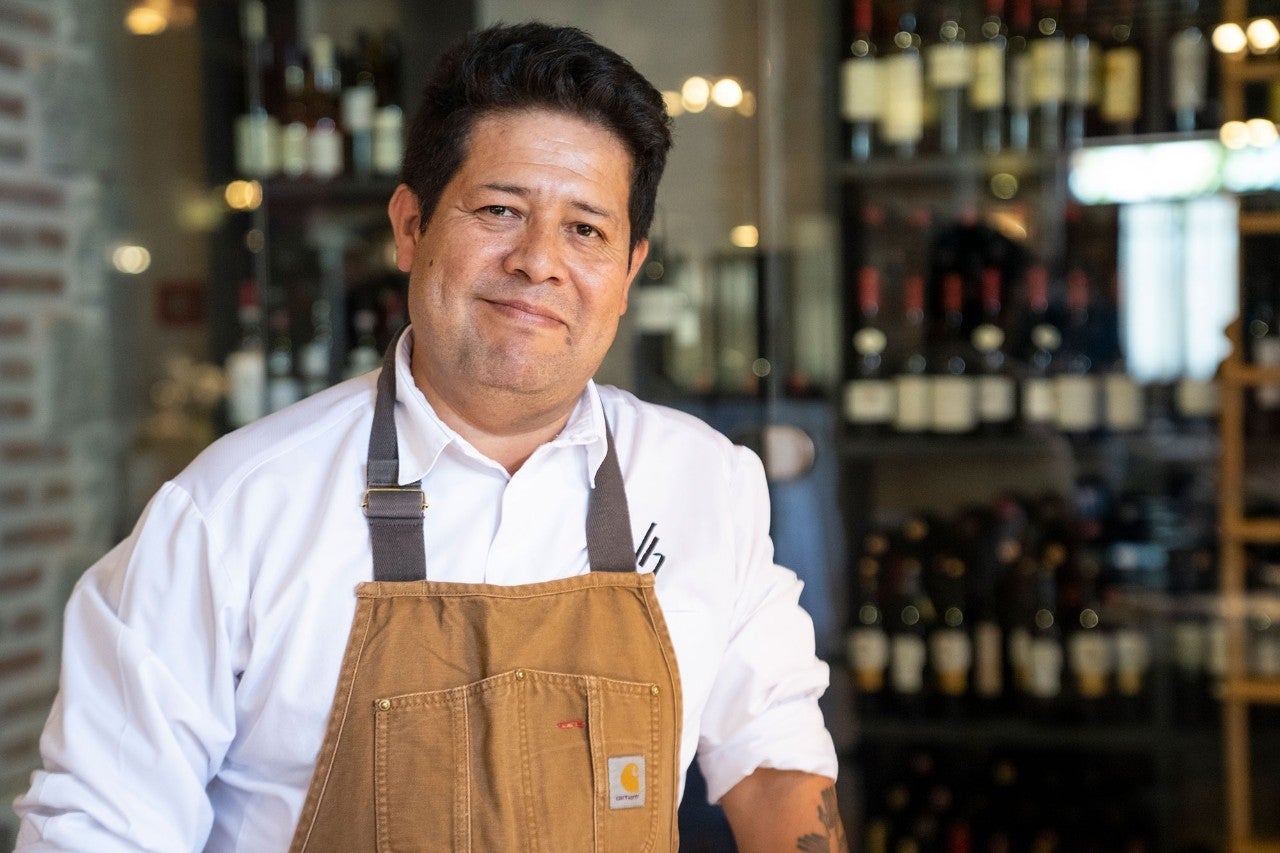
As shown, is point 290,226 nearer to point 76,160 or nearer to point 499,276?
point 76,160

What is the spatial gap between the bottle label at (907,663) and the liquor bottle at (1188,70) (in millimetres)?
1186

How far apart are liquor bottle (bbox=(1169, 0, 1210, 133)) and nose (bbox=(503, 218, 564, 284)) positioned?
175 cm

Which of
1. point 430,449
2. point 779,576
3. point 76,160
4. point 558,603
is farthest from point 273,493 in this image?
point 76,160

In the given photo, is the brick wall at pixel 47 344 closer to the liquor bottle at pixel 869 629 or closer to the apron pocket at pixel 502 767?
the apron pocket at pixel 502 767

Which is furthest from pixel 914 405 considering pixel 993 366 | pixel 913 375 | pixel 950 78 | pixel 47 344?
pixel 47 344

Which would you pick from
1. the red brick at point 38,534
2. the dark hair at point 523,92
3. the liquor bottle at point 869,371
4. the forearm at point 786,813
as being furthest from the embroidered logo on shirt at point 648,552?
the red brick at point 38,534

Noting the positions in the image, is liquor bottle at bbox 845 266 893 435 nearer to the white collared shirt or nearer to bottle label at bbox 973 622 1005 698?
bottle label at bbox 973 622 1005 698

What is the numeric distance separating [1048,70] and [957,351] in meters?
0.60

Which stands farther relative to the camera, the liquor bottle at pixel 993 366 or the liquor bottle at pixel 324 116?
the liquor bottle at pixel 324 116

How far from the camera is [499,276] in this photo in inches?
44.8

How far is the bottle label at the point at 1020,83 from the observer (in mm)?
2432

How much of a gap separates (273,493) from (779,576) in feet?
1.87

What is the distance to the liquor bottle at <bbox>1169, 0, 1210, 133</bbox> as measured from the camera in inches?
92.8

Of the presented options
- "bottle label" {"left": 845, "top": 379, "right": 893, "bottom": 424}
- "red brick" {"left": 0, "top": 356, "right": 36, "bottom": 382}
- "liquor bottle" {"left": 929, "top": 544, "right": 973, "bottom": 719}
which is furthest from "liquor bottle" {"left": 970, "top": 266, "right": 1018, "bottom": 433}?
"red brick" {"left": 0, "top": 356, "right": 36, "bottom": 382}
